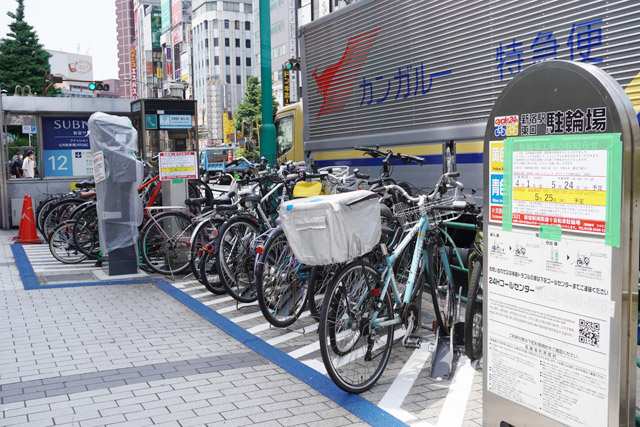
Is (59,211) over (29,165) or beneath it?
beneath

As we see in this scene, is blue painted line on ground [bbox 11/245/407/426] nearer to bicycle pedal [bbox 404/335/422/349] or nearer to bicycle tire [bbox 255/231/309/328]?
bicycle tire [bbox 255/231/309/328]

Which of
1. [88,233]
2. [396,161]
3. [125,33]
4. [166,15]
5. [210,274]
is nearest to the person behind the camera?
[210,274]

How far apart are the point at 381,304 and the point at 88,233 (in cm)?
672

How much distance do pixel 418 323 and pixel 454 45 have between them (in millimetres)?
2924

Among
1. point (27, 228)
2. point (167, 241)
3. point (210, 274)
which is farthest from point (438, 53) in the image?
point (27, 228)

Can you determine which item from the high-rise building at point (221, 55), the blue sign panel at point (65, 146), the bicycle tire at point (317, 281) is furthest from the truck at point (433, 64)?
the high-rise building at point (221, 55)

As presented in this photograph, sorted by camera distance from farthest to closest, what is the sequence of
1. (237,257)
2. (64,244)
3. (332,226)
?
(64,244), (237,257), (332,226)

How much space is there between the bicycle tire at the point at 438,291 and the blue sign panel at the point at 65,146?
450 inches

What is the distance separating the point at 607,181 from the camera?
2545 mm

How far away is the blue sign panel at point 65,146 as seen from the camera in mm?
14273

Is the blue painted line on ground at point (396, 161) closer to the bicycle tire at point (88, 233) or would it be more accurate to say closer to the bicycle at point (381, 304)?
the bicycle at point (381, 304)

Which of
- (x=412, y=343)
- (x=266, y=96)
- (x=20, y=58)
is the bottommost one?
(x=412, y=343)

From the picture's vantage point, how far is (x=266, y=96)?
562 inches

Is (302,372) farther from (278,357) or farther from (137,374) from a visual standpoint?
(137,374)
